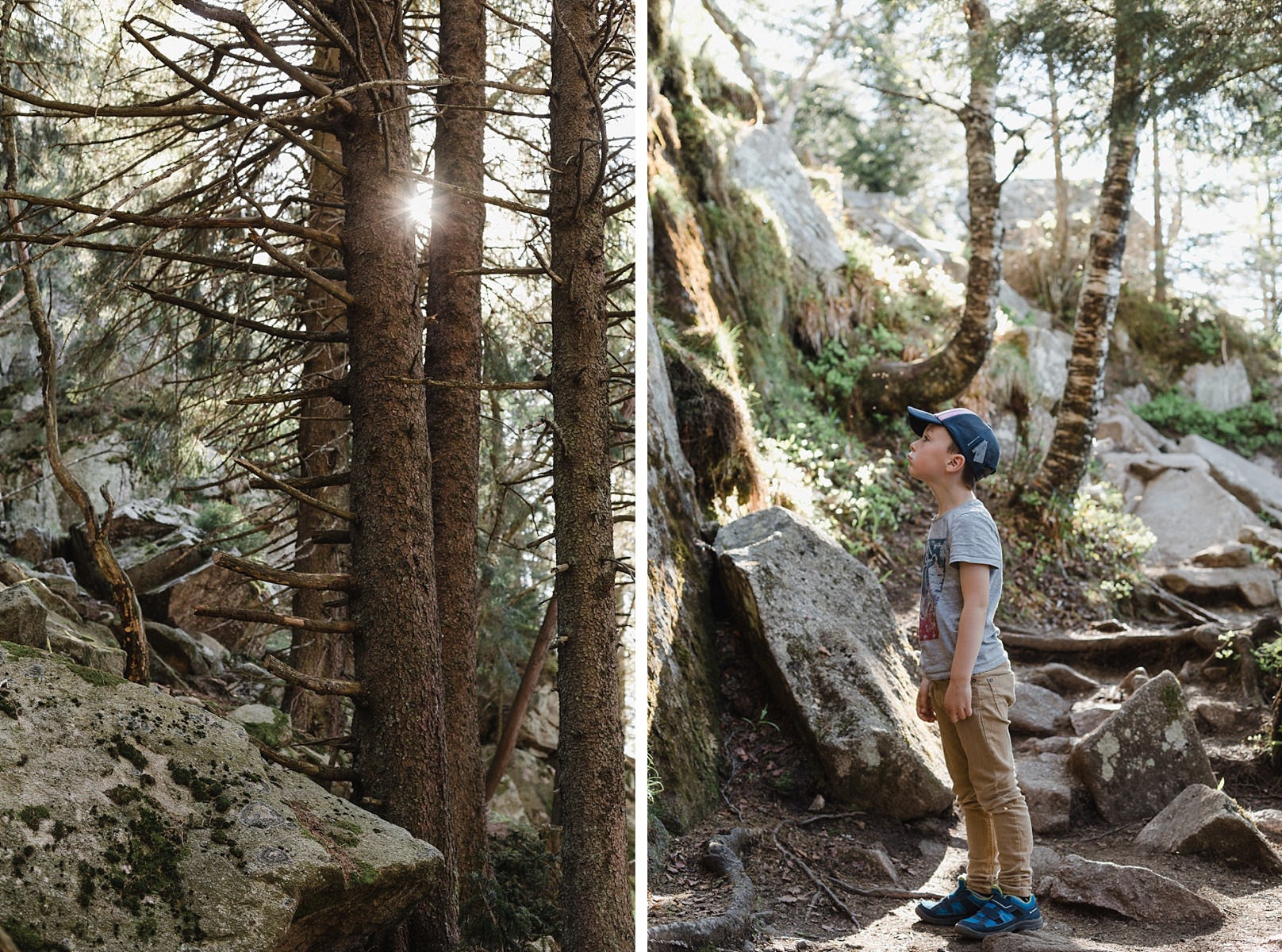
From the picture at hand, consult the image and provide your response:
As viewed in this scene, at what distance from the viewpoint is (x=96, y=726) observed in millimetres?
1765

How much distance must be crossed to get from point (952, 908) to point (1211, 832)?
0.63m

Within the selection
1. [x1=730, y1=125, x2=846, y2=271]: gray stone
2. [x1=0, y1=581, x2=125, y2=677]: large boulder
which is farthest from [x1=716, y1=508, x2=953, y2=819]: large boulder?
[x1=730, y1=125, x2=846, y2=271]: gray stone

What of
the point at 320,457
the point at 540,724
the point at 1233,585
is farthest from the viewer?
the point at 540,724

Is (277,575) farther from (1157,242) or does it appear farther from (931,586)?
(1157,242)

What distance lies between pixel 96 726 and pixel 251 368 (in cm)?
189

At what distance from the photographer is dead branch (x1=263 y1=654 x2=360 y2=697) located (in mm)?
2287

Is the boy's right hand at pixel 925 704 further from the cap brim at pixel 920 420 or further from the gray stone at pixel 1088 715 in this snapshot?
the gray stone at pixel 1088 715

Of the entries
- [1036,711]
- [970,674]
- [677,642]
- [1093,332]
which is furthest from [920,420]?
[1093,332]

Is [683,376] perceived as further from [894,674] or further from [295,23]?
[295,23]

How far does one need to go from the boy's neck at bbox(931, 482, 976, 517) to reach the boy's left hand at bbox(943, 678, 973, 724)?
0.42 meters

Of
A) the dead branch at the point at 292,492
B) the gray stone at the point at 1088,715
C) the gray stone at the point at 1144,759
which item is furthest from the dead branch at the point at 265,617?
the gray stone at the point at 1088,715

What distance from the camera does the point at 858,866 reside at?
216 centimetres

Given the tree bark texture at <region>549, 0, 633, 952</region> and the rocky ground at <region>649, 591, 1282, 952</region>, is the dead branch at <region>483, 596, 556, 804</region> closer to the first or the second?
the tree bark texture at <region>549, 0, 633, 952</region>

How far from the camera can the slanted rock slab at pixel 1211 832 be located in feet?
6.81
